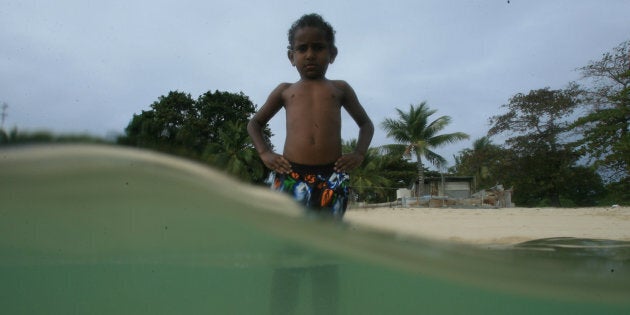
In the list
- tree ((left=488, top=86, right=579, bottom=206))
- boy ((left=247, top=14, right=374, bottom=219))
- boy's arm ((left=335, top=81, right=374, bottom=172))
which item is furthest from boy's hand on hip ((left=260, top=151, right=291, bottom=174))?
tree ((left=488, top=86, right=579, bottom=206))

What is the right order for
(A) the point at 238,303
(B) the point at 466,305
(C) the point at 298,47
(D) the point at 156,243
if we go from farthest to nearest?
1. (B) the point at 466,305
2. (A) the point at 238,303
3. (D) the point at 156,243
4. (C) the point at 298,47

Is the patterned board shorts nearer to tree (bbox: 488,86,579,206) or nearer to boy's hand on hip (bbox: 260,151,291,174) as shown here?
boy's hand on hip (bbox: 260,151,291,174)

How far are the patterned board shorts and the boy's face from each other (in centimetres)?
59

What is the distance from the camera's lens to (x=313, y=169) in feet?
7.46

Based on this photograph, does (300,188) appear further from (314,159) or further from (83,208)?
(83,208)

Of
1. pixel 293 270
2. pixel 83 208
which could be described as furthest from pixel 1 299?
pixel 293 270

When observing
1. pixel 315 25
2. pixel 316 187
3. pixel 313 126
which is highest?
pixel 315 25

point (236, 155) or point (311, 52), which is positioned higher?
point (311, 52)

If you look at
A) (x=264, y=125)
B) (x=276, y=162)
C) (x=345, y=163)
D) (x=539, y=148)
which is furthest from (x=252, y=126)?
(x=539, y=148)

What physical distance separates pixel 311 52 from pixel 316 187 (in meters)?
0.79

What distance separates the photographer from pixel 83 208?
2623 mm

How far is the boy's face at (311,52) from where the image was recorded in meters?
2.41

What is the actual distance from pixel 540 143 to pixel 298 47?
1913 centimetres

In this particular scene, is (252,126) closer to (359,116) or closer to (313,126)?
(313,126)
